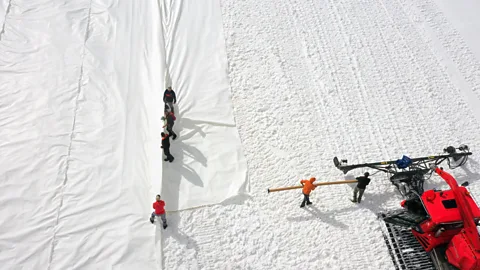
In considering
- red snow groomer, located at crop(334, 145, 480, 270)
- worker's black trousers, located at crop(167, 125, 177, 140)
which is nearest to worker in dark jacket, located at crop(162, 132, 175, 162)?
worker's black trousers, located at crop(167, 125, 177, 140)

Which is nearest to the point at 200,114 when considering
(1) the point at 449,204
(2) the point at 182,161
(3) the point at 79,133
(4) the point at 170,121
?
(4) the point at 170,121

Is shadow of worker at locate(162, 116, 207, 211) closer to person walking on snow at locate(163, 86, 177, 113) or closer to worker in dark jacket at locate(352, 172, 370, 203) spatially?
person walking on snow at locate(163, 86, 177, 113)

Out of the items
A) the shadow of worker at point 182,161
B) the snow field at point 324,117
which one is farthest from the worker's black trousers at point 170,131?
the snow field at point 324,117

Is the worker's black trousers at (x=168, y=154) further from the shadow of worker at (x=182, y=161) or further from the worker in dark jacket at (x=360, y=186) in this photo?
the worker in dark jacket at (x=360, y=186)

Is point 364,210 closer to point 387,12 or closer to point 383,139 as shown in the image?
point 383,139

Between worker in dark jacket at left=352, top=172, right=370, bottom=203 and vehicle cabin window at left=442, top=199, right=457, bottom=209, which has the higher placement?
worker in dark jacket at left=352, top=172, right=370, bottom=203

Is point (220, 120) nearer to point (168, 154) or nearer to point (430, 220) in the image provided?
point (168, 154)

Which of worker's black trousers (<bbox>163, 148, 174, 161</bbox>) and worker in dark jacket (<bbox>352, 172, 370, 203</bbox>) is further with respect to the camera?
worker's black trousers (<bbox>163, 148, 174, 161</bbox>)
